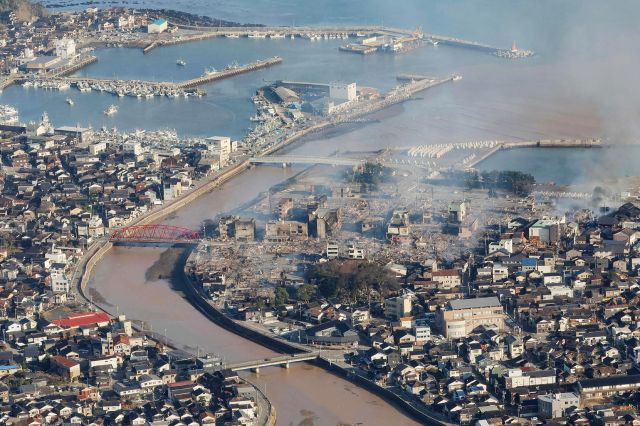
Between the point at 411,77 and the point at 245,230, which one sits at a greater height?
the point at 411,77

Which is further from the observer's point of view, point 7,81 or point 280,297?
point 7,81

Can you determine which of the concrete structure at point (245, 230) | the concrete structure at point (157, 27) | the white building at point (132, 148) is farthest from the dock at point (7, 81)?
the concrete structure at point (245, 230)

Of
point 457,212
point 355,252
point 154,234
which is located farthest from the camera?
point 154,234

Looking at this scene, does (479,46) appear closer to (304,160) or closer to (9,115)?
(9,115)

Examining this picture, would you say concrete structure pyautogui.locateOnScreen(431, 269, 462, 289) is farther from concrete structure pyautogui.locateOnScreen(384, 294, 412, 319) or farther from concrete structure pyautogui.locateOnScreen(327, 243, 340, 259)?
concrete structure pyautogui.locateOnScreen(327, 243, 340, 259)

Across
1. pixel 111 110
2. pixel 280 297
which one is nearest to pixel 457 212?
pixel 280 297

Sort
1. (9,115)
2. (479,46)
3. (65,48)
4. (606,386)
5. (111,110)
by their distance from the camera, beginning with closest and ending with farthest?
1. (606,386)
2. (9,115)
3. (111,110)
4. (65,48)
5. (479,46)
